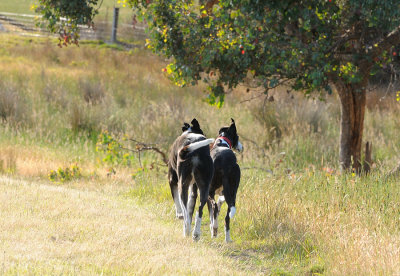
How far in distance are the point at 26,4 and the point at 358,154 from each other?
63.3m

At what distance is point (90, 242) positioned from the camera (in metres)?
6.40

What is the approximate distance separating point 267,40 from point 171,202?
A: 3.01 m

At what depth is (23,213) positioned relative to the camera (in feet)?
25.0

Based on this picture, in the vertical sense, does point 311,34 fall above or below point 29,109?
above

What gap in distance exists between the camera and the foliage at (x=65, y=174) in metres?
11.8

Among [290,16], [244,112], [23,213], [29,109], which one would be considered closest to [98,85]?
[29,109]

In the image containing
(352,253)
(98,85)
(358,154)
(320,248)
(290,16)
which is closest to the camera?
(352,253)

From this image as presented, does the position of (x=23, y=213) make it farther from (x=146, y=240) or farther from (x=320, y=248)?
(x=320, y=248)

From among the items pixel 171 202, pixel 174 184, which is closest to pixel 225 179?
pixel 174 184

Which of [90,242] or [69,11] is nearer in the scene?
[90,242]

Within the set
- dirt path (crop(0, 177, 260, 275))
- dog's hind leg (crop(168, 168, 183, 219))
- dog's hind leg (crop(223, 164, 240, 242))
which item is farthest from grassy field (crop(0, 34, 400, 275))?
dog's hind leg (crop(223, 164, 240, 242))

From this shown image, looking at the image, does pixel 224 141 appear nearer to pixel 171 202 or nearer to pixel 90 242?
pixel 90 242

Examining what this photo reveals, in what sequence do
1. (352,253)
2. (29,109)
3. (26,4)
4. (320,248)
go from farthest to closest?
(26,4) < (29,109) < (320,248) < (352,253)

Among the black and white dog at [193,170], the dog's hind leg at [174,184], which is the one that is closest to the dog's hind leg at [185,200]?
the black and white dog at [193,170]
